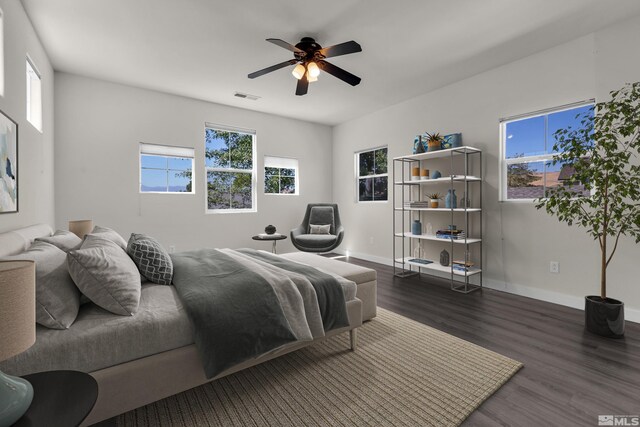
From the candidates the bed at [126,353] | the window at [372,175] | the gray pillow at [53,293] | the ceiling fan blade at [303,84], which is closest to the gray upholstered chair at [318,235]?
the window at [372,175]

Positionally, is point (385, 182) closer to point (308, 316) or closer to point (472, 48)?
point (472, 48)

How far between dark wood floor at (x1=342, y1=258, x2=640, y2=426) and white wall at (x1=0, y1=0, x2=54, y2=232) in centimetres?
345

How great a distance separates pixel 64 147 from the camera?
3.86 metres

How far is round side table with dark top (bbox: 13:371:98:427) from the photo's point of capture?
895mm

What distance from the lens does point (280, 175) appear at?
5.86 meters

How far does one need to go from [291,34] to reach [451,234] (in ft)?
9.58

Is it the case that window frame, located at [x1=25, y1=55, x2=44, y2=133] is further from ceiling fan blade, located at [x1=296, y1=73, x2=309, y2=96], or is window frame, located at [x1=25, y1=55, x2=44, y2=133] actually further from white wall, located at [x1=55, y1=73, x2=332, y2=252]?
ceiling fan blade, located at [x1=296, y1=73, x2=309, y2=96]

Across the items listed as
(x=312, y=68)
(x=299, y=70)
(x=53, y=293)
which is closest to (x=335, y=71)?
(x=312, y=68)

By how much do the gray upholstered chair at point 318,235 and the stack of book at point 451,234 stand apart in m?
1.66

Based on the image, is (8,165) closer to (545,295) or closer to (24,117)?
(24,117)

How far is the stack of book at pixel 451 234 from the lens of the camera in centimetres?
379

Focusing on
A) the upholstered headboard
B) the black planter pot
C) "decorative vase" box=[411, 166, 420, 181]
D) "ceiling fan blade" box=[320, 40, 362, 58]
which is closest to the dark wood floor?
the black planter pot

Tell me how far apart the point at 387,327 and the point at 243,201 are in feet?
12.0

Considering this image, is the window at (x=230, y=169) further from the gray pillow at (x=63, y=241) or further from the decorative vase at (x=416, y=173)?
the gray pillow at (x=63, y=241)
